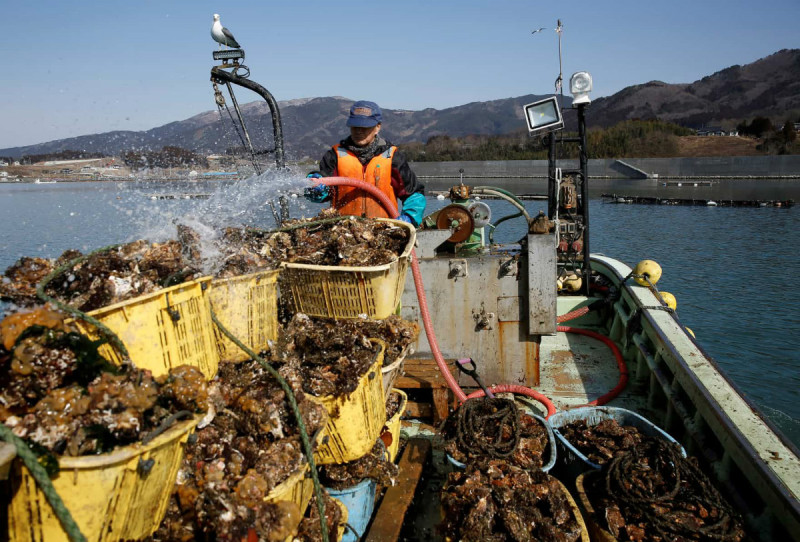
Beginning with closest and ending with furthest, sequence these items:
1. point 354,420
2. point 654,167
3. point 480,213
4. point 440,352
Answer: point 354,420 < point 440,352 < point 480,213 < point 654,167

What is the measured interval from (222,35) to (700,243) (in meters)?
20.0

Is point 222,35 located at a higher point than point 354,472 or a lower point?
higher

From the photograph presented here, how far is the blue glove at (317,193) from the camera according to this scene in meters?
3.57

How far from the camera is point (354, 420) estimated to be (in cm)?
231

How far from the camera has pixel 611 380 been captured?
5.06 metres

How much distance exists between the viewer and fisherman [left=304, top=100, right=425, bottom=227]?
381 centimetres

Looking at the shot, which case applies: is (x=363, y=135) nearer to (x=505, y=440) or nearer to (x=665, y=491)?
(x=505, y=440)

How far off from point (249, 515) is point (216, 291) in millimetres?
1040

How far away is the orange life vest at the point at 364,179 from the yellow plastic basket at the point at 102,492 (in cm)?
253

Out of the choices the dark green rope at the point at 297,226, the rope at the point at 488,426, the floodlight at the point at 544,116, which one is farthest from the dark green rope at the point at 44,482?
the floodlight at the point at 544,116

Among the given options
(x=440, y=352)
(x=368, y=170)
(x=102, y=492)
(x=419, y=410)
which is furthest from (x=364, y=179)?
(x=102, y=492)

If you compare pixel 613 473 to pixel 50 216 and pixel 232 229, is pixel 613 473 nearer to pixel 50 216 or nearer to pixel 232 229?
pixel 232 229

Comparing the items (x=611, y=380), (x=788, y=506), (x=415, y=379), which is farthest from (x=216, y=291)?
(x=611, y=380)

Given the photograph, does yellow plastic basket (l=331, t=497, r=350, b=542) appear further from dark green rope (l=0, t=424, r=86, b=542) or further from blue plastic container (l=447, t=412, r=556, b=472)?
dark green rope (l=0, t=424, r=86, b=542)
